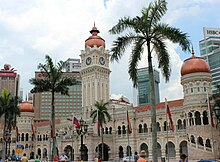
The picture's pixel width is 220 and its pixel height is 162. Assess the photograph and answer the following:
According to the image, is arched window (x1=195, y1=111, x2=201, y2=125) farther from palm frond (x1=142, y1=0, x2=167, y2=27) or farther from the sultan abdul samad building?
palm frond (x1=142, y1=0, x2=167, y2=27)

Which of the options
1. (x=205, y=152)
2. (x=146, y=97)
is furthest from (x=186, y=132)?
(x=146, y=97)

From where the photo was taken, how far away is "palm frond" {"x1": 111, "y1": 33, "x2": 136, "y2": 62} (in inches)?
791

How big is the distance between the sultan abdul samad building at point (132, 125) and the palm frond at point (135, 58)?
2609cm

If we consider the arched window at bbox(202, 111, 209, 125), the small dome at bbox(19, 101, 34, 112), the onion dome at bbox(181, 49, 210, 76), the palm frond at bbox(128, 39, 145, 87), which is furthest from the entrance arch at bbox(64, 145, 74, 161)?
the palm frond at bbox(128, 39, 145, 87)

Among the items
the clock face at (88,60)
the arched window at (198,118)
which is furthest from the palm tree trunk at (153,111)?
the clock face at (88,60)

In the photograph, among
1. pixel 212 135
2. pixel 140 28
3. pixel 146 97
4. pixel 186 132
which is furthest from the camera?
pixel 146 97

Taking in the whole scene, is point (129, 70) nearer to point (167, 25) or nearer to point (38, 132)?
point (167, 25)

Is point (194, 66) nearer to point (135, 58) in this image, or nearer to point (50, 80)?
point (50, 80)

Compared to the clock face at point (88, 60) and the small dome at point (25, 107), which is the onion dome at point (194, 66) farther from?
the small dome at point (25, 107)

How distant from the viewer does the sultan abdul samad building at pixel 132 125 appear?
143 feet

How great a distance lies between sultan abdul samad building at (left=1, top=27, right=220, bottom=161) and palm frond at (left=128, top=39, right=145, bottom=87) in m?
26.1

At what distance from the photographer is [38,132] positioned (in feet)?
249

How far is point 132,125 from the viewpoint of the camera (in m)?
54.9

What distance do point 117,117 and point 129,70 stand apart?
3879 centimetres
